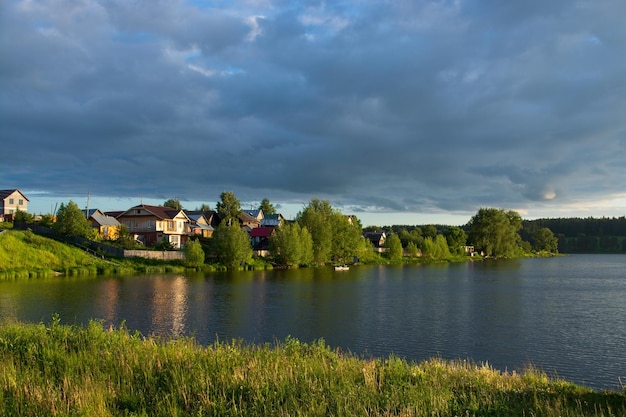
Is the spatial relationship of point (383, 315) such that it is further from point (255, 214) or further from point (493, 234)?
point (493, 234)

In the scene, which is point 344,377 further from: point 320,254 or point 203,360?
point 320,254

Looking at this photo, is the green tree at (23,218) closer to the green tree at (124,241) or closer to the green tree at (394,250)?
the green tree at (124,241)

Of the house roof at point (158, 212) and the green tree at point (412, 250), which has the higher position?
the house roof at point (158, 212)

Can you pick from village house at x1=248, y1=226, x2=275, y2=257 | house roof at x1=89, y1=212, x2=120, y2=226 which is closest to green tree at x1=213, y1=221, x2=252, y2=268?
village house at x1=248, y1=226, x2=275, y2=257

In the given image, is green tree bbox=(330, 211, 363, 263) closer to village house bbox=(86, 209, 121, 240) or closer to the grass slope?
village house bbox=(86, 209, 121, 240)

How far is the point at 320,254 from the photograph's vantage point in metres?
96.9

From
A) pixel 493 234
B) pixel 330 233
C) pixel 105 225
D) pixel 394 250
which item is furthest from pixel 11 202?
pixel 493 234

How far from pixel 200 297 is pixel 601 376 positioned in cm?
3269

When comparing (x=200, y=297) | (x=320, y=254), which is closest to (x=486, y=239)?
(x=320, y=254)

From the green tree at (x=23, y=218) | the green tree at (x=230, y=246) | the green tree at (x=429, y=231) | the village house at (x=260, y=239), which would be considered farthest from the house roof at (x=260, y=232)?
the green tree at (x=429, y=231)

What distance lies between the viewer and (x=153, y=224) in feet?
296

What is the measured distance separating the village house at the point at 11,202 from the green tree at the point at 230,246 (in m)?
42.4

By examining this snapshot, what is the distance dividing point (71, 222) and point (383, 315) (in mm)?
57455

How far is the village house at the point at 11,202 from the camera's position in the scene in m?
95.2
